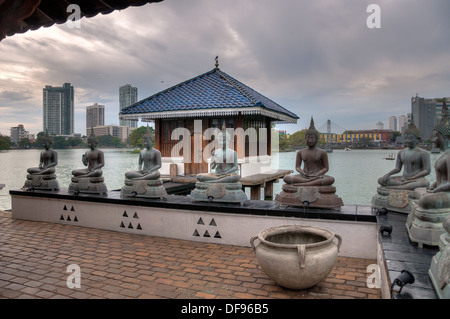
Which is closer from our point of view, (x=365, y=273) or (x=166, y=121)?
(x=365, y=273)

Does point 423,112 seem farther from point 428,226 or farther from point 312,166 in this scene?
point 428,226

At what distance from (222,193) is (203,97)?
290 inches

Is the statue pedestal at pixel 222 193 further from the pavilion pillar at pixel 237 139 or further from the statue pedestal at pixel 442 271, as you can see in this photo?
the pavilion pillar at pixel 237 139

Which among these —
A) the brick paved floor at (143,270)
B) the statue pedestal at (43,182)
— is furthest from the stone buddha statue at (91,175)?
the brick paved floor at (143,270)

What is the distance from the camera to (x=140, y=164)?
7.58 m

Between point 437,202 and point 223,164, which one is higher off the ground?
point 223,164

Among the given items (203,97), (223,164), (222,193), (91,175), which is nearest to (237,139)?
(203,97)

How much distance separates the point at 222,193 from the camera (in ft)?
21.1

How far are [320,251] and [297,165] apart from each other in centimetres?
264

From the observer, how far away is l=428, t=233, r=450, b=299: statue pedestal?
241 cm

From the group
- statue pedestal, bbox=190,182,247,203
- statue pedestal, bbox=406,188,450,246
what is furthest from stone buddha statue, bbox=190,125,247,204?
statue pedestal, bbox=406,188,450,246

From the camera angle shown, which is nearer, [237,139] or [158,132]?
[237,139]
